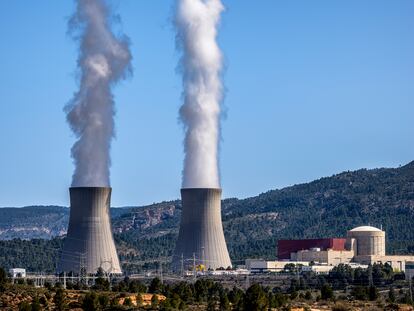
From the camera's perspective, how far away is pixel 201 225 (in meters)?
93.9

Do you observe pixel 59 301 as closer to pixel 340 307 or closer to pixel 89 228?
pixel 340 307

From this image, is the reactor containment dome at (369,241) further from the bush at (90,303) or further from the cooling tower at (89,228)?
the bush at (90,303)

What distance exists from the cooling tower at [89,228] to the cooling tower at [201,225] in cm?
628

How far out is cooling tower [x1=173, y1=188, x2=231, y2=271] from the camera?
93.9 metres

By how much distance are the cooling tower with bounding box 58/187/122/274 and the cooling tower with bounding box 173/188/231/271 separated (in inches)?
247

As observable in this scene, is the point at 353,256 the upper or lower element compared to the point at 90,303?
upper

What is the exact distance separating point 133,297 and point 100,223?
21.2 meters

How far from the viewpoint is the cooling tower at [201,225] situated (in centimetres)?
9388

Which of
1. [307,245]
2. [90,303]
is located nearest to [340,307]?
[90,303]

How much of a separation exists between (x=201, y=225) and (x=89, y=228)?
9135 mm

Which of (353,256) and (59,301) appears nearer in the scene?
(59,301)

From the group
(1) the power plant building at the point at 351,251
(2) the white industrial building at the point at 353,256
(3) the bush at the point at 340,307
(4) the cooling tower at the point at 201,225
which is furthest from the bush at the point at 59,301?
(1) the power plant building at the point at 351,251

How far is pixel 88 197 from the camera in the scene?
89.6 m

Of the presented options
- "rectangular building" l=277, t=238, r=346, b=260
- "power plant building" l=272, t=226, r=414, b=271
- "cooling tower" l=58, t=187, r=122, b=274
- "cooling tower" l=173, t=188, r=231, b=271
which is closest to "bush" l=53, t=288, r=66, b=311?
"cooling tower" l=58, t=187, r=122, b=274
